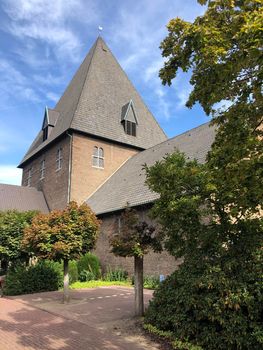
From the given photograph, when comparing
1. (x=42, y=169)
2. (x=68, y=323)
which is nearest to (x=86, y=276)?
(x=68, y=323)

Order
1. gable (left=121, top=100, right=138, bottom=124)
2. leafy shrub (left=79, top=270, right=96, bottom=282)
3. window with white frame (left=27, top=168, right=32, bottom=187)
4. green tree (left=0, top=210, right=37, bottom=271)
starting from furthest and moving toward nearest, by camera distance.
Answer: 1. window with white frame (left=27, top=168, right=32, bottom=187)
2. gable (left=121, top=100, right=138, bottom=124)
3. leafy shrub (left=79, top=270, right=96, bottom=282)
4. green tree (left=0, top=210, right=37, bottom=271)

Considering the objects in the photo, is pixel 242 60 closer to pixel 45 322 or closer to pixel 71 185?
pixel 45 322

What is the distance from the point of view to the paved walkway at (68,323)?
7.48 metres

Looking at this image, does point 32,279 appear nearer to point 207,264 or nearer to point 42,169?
point 207,264

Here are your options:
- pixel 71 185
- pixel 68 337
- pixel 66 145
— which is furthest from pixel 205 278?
pixel 66 145

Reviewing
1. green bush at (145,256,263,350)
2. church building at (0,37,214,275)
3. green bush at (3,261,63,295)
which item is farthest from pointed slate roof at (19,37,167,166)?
green bush at (145,256,263,350)

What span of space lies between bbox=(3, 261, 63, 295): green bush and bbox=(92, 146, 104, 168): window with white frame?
12.4m

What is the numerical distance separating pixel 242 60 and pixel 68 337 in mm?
6862

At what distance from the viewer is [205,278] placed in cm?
712

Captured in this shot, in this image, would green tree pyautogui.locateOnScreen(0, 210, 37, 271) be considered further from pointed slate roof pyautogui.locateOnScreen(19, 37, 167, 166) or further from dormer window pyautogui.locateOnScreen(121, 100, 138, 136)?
dormer window pyautogui.locateOnScreen(121, 100, 138, 136)

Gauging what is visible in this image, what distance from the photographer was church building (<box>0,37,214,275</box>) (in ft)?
79.9

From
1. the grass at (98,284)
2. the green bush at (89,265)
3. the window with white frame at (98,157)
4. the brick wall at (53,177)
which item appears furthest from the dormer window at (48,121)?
the grass at (98,284)

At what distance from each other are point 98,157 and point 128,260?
10.7 m

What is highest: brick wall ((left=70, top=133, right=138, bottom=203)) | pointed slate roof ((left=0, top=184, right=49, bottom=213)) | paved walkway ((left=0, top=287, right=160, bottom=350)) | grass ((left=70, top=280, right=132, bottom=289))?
brick wall ((left=70, top=133, right=138, bottom=203))
